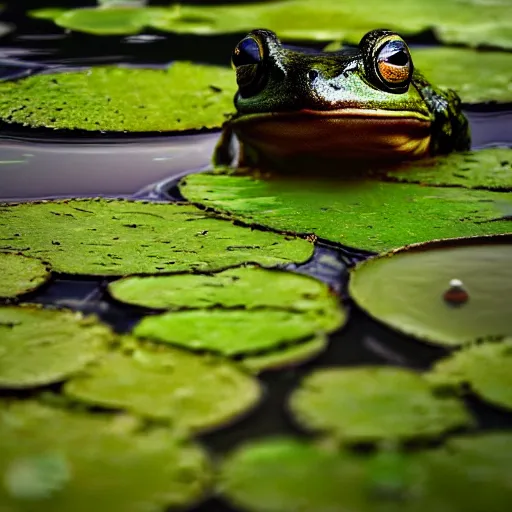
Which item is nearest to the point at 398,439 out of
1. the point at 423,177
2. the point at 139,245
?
the point at 139,245

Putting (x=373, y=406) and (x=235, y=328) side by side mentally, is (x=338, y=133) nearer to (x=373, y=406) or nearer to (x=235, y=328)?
(x=235, y=328)

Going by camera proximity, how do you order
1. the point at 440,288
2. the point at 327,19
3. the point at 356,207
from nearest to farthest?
the point at 440,288, the point at 356,207, the point at 327,19

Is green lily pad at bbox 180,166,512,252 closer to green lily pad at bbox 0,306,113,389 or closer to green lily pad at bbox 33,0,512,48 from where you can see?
green lily pad at bbox 0,306,113,389

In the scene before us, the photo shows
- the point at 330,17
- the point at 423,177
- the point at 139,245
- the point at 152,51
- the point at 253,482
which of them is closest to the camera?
the point at 253,482

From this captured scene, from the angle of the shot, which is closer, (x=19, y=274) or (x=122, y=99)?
(x=19, y=274)

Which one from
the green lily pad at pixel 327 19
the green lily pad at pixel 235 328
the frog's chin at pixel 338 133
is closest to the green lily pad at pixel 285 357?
the green lily pad at pixel 235 328

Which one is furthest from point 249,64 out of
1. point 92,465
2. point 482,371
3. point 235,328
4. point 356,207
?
point 92,465

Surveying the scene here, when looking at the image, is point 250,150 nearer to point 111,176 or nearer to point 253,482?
point 111,176
